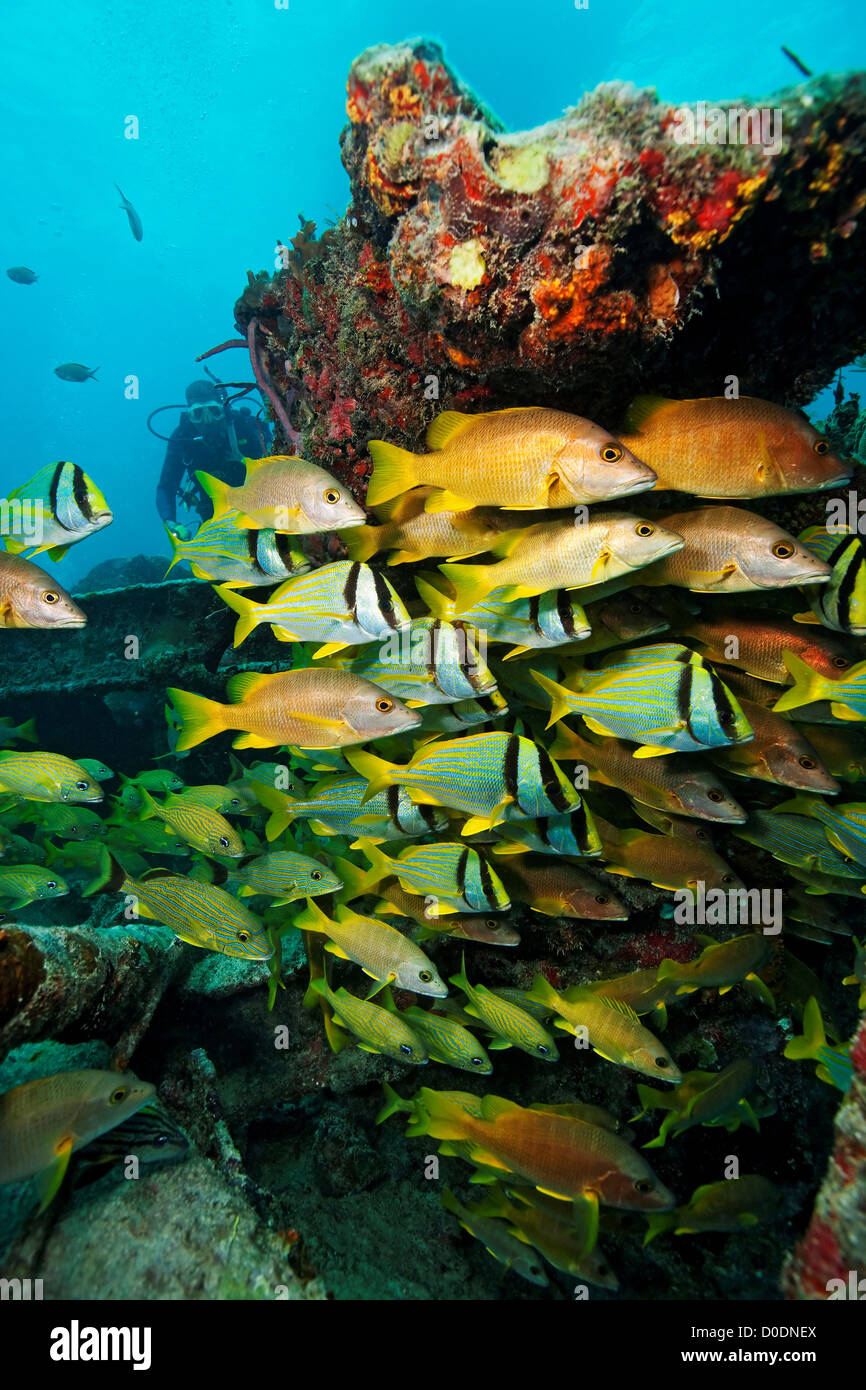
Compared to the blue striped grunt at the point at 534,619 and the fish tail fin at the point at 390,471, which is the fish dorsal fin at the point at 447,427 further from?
the blue striped grunt at the point at 534,619

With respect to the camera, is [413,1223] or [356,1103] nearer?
[413,1223]

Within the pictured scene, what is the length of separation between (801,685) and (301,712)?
256 centimetres

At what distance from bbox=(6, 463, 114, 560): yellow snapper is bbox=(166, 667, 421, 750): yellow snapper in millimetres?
933

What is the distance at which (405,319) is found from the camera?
3.41 meters

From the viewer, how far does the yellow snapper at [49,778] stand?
15.8 feet

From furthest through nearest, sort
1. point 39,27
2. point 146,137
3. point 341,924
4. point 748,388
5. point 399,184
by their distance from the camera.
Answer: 1. point 146,137
2. point 39,27
3. point 341,924
4. point 748,388
5. point 399,184

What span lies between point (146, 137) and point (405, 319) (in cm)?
11390

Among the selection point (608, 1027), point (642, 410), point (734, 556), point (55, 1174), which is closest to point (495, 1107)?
point (608, 1027)

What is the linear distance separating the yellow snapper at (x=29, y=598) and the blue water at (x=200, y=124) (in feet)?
168

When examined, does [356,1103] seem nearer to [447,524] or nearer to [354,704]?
[354,704]

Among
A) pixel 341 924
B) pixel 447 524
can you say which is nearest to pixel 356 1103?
pixel 341 924

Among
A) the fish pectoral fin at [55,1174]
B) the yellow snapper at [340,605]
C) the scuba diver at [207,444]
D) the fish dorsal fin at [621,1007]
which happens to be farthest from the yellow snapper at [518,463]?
the scuba diver at [207,444]

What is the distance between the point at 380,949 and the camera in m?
3.90
